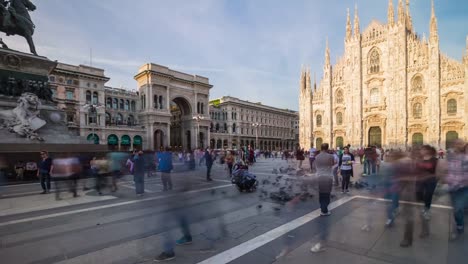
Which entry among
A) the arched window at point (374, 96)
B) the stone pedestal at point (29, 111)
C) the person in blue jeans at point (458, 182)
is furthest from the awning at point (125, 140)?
the person in blue jeans at point (458, 182)

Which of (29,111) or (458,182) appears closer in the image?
(458,182)

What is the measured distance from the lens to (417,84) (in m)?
35.5

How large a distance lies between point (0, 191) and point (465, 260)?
46.5 ft

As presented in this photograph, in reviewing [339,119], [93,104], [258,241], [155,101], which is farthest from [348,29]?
[93,104]

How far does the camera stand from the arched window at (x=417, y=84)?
115ft

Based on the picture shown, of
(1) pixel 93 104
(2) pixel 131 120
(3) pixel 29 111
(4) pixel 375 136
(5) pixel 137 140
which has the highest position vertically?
(1) pixel 93 104

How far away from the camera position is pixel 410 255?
12.1 ft

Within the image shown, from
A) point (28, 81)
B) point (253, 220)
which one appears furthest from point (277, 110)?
point (253, 220)

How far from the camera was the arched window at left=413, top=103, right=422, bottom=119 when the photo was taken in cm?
3506

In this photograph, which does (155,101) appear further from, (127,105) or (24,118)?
(24,118)

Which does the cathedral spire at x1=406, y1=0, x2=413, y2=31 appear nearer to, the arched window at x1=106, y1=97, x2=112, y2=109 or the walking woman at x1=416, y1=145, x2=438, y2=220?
the walking woman at x1=416, y1=145, x2=438, y2=220

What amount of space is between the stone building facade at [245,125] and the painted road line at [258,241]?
53.3 m

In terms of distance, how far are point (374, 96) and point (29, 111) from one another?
4432cm

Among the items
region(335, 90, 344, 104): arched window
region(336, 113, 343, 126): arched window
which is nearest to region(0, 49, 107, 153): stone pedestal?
region(336, 113, 343, 126): arched window
